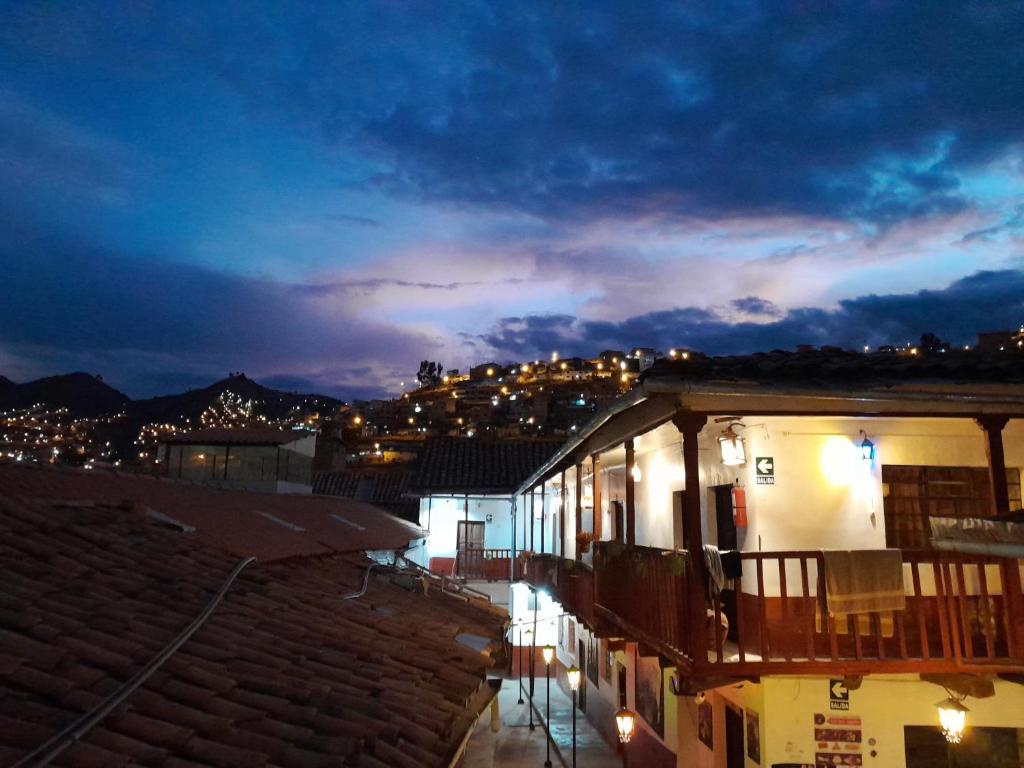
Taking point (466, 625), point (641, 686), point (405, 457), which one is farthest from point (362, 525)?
point (405, 457)

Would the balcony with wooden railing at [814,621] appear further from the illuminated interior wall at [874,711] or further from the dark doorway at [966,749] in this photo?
the dark doorway at [966,749]

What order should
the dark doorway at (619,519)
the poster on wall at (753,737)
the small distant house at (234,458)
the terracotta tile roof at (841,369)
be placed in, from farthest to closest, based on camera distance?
1. the small distant house at (234,458)
2. the dark doorway at (619,519)
3. the poster on wall at (753,737)
4. the terracotta tile roof at (841,369)

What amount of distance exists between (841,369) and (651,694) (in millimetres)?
10828

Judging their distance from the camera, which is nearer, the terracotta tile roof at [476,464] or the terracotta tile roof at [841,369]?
the terracotta tile roof at [841,369]

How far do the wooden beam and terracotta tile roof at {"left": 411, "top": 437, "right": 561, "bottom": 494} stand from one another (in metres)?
23.7

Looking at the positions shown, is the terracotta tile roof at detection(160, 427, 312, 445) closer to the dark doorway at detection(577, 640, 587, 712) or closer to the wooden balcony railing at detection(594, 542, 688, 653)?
the dark doorway at detection(577, 640, 587, 712)

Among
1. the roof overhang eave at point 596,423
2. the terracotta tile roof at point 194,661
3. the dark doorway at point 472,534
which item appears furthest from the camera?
the dark doorway at point 472,534

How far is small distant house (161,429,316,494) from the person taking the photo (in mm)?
27625

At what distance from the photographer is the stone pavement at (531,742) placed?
19.2 metres

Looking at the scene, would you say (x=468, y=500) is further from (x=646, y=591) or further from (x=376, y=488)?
(x=646, y=591)

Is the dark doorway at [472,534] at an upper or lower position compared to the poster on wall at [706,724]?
upper

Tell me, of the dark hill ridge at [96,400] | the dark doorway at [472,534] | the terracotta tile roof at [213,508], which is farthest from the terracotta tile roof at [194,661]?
the dark hill ridge at [96,400]

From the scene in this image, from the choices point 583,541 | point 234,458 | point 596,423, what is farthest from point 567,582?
point 234,458

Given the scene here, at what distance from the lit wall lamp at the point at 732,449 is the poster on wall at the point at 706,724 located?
443 centimetres
